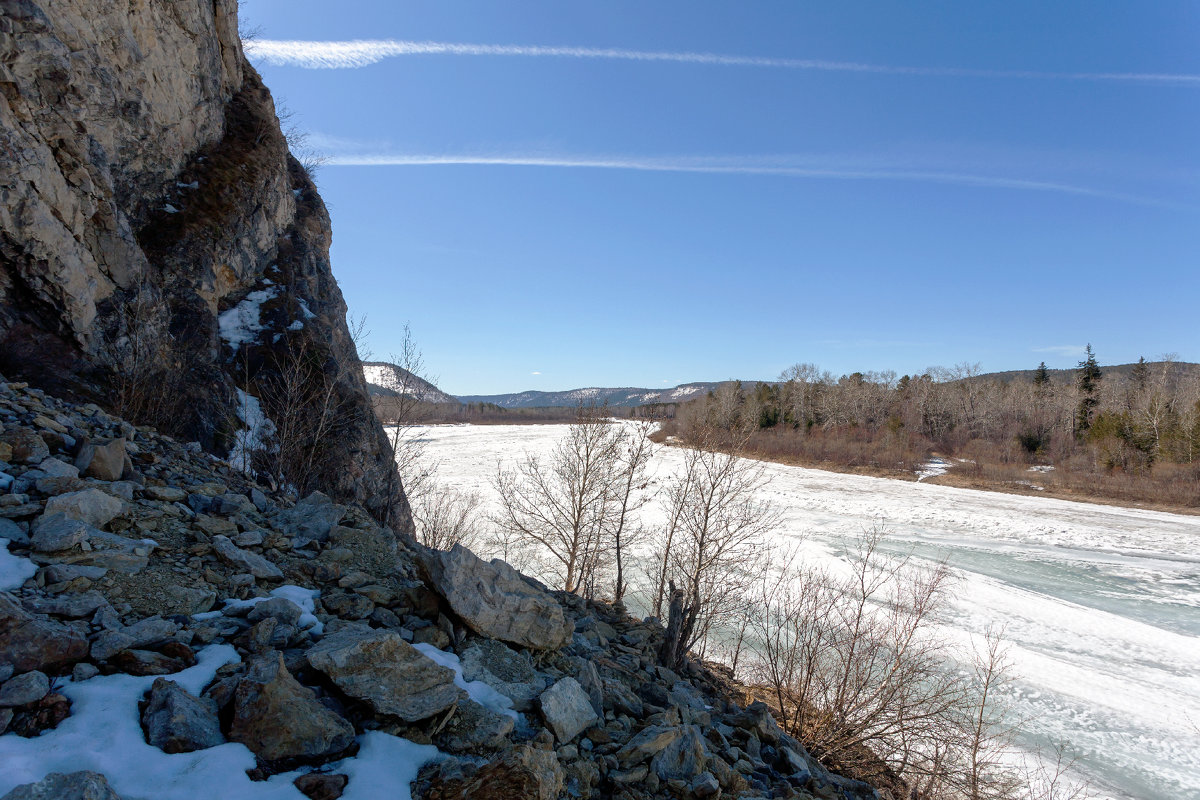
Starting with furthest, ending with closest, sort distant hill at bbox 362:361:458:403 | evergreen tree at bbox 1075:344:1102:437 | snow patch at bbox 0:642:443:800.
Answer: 1. evergreen tree at bbox 1075:344:1102:437
2. distant hill at bbox 362:361:458:403
3. snow patch at bbox 0:642:443:800

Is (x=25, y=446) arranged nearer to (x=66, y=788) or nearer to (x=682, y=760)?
(x=66, y=788)

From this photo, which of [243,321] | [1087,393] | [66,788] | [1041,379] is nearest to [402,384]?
[243,321]

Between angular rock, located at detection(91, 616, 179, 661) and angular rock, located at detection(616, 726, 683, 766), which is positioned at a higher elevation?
angular rock, located at detection(91, 616, 179, 661)

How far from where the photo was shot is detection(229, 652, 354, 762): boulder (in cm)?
279

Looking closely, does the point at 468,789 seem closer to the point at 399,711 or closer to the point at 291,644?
the point at 399,711

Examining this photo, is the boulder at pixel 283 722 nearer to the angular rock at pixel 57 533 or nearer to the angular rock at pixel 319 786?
the angular rock at pixel 319 786

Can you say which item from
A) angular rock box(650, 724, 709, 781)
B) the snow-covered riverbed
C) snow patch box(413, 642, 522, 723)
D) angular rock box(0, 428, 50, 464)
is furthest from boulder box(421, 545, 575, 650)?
the snow-covered riverbed

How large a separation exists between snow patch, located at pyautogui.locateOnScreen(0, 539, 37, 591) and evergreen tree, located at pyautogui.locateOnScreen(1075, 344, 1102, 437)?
72.9 metres

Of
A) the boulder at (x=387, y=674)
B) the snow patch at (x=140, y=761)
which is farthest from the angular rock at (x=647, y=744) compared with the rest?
the snow patch at (x=140, y=761)

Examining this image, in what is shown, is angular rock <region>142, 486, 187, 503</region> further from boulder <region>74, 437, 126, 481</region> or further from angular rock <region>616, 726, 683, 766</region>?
angular rock <region>616, 726, 683, 766</region>

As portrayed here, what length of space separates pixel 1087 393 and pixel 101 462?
266 feet

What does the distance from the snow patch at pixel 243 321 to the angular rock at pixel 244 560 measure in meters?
12.2

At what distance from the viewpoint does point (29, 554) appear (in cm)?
361

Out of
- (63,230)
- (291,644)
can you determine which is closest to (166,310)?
(63,230)
